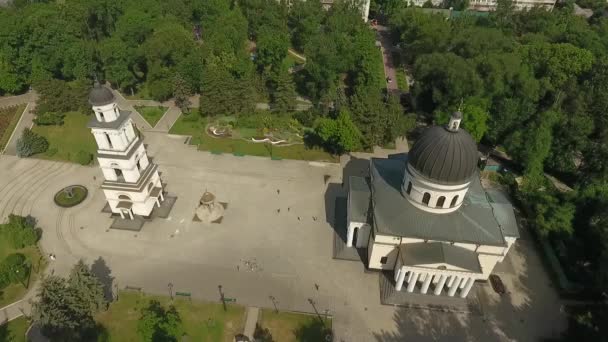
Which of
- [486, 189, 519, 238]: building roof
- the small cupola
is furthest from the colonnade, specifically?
the small cupola

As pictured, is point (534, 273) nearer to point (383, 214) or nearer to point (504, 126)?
point (383, 214)

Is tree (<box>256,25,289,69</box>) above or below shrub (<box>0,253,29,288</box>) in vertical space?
above

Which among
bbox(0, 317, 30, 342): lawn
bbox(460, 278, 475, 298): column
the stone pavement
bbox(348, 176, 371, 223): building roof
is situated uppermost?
bbox(348, 176, 371, 223): building roof

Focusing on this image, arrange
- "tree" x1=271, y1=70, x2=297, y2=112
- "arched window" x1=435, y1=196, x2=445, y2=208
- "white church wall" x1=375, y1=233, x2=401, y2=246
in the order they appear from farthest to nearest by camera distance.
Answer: "tree" x1=271, y1=70, x2=297, y2=112
"arched window" x1=435, y1=196, x2=445, y2=208
"white church wall" x1=375, y1=233, x2=401, y2=246

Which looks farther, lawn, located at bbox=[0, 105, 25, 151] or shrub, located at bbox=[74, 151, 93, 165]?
lawn, located at bbox=[0, 105, 25, 151]

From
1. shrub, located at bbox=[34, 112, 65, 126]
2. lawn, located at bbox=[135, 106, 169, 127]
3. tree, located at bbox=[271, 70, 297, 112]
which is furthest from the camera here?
lawn, located at bbox=[135, 106, 169, 127]

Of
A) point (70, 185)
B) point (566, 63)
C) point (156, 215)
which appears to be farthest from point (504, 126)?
point (70, 185)

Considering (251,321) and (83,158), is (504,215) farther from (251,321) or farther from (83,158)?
(83,158)

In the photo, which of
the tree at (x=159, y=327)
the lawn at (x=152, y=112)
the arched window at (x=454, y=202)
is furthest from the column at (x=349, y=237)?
→ the lawn at (x=152, y=112)

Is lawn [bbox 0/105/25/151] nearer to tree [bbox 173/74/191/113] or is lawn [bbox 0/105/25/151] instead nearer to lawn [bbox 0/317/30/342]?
tree [bbox 173/74/191/113]
